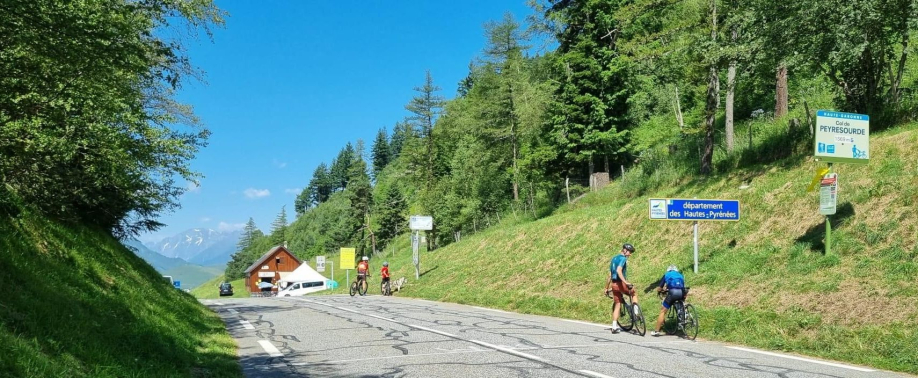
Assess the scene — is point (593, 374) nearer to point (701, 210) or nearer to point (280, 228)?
point (701, 210)

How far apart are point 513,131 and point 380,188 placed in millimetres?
90423

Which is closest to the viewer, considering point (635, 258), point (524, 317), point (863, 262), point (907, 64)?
point (863, 262)

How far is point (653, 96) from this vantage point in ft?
148

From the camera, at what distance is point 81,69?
23.7 feet

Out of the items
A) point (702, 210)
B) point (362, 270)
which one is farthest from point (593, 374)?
point (362, 270)

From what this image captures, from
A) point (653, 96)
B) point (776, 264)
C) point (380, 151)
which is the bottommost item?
point (776, 264)

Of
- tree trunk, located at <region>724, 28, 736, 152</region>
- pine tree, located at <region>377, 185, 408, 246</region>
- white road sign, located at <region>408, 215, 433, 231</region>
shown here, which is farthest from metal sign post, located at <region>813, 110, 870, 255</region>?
pine tree, located at <region>377, 185, 408, 246</region>

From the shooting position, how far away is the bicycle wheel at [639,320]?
39.0 feet

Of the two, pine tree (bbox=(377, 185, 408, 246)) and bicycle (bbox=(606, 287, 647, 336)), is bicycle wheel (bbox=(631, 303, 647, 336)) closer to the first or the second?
bicycle (bbox=(606, 287, 647, 336))

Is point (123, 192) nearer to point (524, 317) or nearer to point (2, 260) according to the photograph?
point (2, 260)

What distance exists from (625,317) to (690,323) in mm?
1700

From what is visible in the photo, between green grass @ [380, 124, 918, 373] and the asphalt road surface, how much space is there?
3.15ft

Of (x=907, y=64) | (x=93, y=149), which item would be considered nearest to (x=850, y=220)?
(x=907, y=64)

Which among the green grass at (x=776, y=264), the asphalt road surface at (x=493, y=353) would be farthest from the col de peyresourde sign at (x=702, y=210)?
the asphalt road surface at (x=493, y=353)
